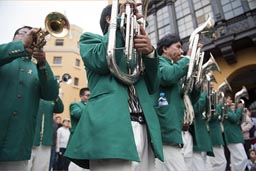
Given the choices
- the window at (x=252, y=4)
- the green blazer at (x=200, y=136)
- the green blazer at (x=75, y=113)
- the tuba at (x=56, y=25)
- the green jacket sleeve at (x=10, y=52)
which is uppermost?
the window at (x=252, y=4)

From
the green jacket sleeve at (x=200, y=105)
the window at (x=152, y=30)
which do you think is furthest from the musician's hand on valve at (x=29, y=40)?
the window at (x=152, y=30)

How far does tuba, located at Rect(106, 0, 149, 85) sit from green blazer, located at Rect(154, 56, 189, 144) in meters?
0.50

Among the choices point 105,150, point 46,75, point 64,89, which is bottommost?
point 105,150

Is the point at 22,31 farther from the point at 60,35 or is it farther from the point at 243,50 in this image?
the point at 243,50

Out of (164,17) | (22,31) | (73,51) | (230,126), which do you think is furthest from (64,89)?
(22,31)

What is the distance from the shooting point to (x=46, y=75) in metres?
2.48

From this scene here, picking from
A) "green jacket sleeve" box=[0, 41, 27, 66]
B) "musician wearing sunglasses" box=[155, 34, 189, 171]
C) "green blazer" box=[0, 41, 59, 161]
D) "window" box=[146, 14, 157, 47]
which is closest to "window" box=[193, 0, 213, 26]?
"window" box=[146, 14, 157, 47]

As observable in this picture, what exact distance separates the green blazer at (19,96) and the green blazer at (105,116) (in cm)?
71

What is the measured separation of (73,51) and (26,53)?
1033 inches

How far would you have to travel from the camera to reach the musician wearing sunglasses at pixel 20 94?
2.09 m

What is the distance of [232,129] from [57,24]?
525 cm

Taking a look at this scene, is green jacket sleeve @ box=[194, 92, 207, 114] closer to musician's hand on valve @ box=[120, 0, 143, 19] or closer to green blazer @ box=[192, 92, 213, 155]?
green blazer @ box=[192, 92, 213, 155]

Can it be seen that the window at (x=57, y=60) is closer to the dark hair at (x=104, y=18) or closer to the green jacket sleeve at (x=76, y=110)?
the green jacket sleeve at (x=76, y=110)

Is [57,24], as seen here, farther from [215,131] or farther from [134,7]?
[215,131]
